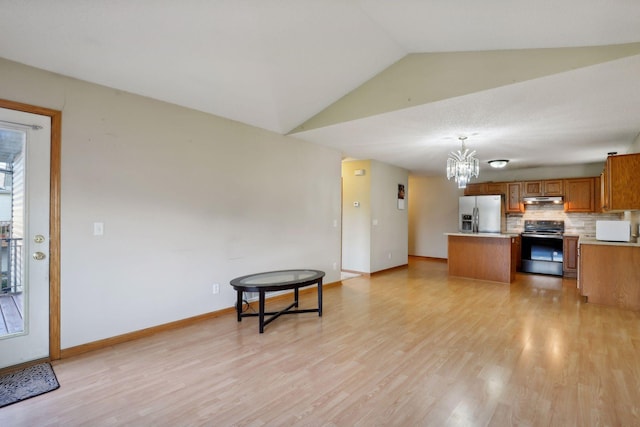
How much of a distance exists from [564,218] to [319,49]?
6.75 m

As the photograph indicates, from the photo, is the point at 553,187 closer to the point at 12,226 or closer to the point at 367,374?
the point at 367,374

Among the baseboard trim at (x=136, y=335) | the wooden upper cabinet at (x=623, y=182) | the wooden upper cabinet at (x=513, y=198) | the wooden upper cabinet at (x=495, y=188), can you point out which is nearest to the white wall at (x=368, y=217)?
the wooden upper cabinet at (x=495, y=188)

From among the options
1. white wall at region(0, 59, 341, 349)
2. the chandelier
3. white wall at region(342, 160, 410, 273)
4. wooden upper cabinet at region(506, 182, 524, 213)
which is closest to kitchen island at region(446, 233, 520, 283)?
white wall at region(342, 160, 410, 273)

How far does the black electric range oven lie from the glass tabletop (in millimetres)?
5295

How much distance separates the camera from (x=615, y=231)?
4453 mm

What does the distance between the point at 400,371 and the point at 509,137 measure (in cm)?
358

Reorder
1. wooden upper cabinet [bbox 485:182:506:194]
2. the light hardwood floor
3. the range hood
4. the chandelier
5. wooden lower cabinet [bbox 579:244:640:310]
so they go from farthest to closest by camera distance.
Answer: wooden upper cabinet [bbox 485:182:506:194] < the range hood < the chandelier < wooden lower cabinet [bbox 579:244:640:310] < the light hardwood floor

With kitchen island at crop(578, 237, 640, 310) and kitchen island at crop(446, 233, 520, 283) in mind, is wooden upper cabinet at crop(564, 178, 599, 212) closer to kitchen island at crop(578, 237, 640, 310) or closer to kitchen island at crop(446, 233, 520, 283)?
kitchen island at crop(446, 233, 520, 283)

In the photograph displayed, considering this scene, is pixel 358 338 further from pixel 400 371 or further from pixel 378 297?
pixel 378 297

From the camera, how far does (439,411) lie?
1.96 meters

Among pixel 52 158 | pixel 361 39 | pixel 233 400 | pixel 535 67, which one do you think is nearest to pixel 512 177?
pixel 535 67

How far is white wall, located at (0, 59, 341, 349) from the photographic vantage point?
272 centimetres

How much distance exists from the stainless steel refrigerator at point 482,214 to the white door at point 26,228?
754 centimetres

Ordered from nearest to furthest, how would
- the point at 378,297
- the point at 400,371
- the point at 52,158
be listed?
the point at 400,371
the point at 52,158
the point at 378,297
